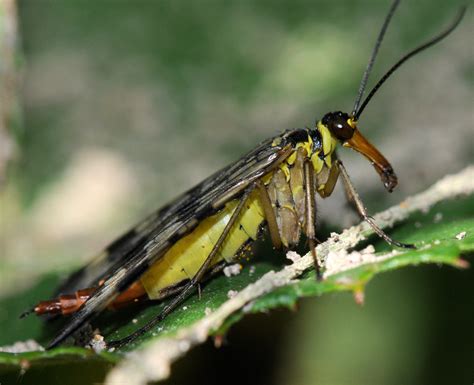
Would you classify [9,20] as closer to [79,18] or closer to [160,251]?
[79,18]

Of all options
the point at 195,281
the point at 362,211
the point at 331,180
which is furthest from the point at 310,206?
the point at 195,281

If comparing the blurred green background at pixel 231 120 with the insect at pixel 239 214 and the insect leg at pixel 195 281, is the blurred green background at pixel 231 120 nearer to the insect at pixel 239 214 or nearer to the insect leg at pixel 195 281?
the insect at pixel 239 214

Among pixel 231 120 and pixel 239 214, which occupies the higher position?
pixel 231 120

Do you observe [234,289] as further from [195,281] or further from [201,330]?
[201,330]

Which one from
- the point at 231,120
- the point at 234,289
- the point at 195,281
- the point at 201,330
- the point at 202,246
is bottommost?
the point at 201,330

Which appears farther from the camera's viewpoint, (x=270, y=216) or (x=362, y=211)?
(x=270, y=216)

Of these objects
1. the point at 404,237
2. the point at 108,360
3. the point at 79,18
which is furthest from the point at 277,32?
the point at 108,360
